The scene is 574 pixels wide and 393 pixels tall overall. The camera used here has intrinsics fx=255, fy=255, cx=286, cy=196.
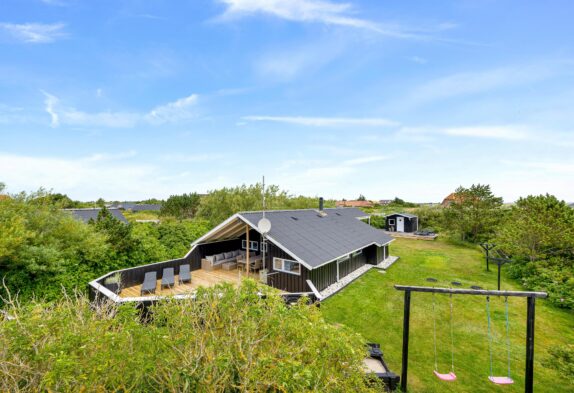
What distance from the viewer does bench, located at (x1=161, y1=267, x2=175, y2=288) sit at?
12.1 meters

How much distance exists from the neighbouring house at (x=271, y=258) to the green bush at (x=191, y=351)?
6235mm

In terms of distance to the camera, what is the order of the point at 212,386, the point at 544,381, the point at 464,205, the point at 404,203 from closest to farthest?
the point at 212,386 → the point at 544,381 → the point at 464,205 → the point at 404,203

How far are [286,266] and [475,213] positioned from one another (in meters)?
25.3

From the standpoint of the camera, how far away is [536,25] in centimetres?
1289

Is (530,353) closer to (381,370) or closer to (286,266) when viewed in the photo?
(381,370)

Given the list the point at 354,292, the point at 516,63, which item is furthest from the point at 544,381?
the point at 516,63

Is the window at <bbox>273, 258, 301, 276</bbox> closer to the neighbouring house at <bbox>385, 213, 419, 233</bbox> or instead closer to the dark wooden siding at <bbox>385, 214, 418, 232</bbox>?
the neighbouring house at <bbox>385, 213, 419, 233</bbox>

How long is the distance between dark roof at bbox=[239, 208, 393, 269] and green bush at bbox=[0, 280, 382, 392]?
305 inches

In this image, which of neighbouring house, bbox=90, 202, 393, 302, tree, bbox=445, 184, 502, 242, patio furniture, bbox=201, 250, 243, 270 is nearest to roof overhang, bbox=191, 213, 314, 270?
neighbouring house, bbox=90, 202, 393, 302

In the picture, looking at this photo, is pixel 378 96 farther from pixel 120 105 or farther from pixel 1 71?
pixel 1 71

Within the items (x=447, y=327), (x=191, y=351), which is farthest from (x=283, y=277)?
(x=191, y=351)

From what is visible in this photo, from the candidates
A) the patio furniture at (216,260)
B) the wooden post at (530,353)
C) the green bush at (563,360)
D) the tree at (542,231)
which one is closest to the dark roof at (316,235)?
the patio furniture at (216,260)

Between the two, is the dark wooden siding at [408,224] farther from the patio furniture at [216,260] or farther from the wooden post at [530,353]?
the wooden post at [530,353]

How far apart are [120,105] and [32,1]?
7.93m
